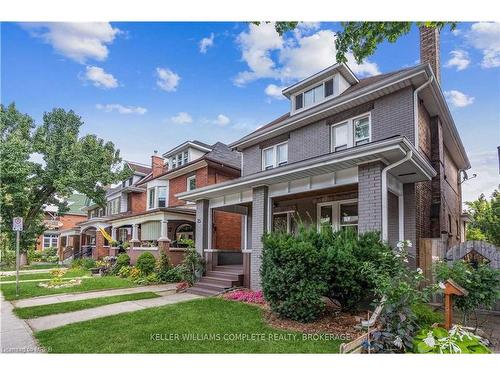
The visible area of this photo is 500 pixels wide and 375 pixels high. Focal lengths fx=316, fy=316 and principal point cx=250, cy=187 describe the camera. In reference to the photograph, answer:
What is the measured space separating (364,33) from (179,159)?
1346 centimetres

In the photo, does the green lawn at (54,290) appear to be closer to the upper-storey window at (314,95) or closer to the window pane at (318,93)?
the upper-storey window at (314,95)

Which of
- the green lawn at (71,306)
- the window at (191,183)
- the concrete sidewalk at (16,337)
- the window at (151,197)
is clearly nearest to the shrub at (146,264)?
the green lawn at (71,306)

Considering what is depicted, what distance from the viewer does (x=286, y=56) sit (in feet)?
23.6

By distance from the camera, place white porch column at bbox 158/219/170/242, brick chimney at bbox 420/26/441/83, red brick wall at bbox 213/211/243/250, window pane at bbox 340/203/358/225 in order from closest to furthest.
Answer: window pane at bbox 340/203/358/225, brick chimney at bbox 420/26/441/83, white porch column at bbox 158/219/170/242, red brick wall at bbox 213/211/243/250

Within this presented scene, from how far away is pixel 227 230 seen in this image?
1416cm

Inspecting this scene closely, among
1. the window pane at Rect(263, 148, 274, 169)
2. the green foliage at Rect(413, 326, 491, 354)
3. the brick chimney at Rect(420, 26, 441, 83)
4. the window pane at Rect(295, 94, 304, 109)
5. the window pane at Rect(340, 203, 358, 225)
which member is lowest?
the green foliage at Rect(413, 326, 491, 354)

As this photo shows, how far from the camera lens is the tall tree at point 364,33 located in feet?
17.1

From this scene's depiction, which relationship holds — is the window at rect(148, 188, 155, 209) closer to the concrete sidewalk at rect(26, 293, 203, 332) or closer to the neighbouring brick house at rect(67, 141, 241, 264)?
the neighbouring brick house at rect(67, 141, 241, 264)

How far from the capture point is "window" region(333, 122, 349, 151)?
356 inches

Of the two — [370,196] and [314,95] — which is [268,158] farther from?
[370,196]

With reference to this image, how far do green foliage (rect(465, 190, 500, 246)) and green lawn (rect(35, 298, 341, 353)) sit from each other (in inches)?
552

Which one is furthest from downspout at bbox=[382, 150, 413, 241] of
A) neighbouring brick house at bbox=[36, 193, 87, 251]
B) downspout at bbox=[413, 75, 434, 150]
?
neighbouring brick house at bbox=[36, 193, 87, 251]
